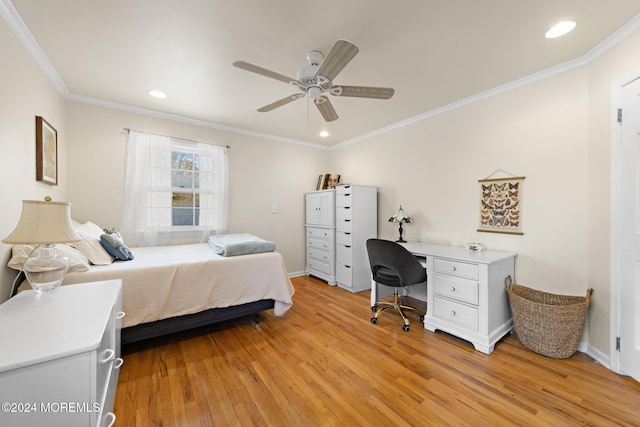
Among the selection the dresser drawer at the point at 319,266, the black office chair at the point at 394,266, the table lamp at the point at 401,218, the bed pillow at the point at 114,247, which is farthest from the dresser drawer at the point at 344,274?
the bed pillow at the point at 114,247

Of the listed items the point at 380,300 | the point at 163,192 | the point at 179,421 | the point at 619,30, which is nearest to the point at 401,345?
the point at 380,300

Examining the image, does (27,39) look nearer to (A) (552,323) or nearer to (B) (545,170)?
(B) (545,170)

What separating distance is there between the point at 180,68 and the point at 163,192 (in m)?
1.69

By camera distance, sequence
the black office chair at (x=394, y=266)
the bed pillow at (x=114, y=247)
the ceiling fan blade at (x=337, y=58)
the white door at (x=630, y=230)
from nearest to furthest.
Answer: the ceiling fan blade at (x=337, y=58), the white door at (x=630, y=230), the bed pillow at (x=114, y=247), the black office chair at (x=394, y=266)

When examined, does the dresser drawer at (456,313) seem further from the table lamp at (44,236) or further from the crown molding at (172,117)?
the crown molding at (172,117)

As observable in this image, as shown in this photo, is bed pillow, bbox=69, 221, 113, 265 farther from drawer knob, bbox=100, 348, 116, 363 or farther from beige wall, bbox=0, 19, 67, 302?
drawer knob, bbox=100, 348, 116, 363

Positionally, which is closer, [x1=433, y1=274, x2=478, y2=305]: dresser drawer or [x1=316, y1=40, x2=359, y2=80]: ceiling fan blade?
[x1=316, y1=40, x2=359, y2=80]: ceiling fan blade

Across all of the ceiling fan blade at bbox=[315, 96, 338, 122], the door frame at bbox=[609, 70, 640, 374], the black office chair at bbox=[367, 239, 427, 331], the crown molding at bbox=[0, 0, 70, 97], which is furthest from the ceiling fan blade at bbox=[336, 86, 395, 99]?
the crown molding at bbox=[0, 0, 70, 97]

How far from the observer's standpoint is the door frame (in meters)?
1.79

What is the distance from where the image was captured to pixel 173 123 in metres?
3.40

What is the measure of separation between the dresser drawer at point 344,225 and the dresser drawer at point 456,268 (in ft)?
Answer: 4.63

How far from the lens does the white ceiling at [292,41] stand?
1.56 m

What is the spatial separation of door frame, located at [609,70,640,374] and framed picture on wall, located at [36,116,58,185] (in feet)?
14.3

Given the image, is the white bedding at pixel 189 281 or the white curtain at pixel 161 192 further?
the white curtain at pixel 161 192
